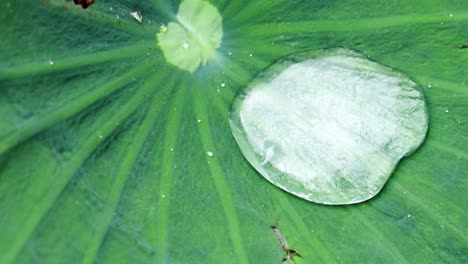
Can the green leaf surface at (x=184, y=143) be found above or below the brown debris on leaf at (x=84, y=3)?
below

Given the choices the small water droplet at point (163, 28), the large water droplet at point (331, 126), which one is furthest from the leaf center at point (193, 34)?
the large water droplet at point (331, 126)

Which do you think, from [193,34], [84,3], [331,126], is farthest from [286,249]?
[84,3]

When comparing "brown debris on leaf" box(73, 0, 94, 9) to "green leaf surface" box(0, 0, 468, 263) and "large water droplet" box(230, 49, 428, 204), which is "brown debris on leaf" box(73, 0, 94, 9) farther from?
"large water droplet" box(230, 49, 428, 204)

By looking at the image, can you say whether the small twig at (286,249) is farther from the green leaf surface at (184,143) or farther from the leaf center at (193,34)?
the leaf center at (193,34)

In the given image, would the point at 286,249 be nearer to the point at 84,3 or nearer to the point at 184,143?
the point at 184,143

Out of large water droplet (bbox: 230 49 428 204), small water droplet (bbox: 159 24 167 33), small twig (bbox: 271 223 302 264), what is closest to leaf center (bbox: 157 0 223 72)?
small water droplet (bbox: 159 24 167 33)

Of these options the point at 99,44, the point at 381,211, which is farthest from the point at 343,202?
the point at 99,44
